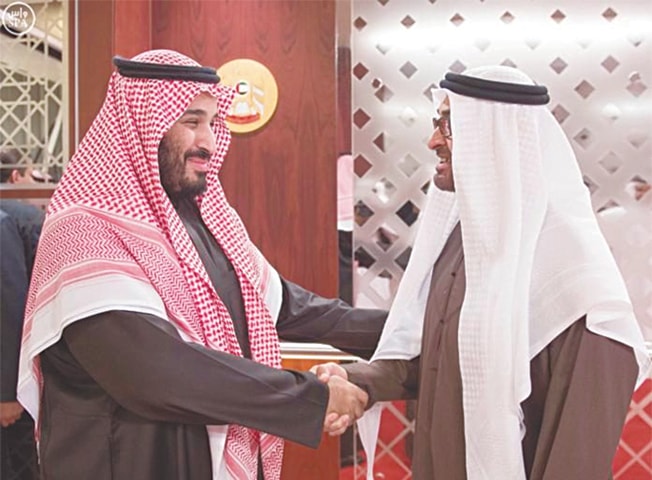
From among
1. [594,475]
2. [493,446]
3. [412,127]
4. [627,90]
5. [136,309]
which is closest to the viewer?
[594,475]

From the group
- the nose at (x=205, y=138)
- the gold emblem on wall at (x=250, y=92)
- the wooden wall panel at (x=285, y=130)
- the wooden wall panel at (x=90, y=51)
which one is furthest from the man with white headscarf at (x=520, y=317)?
the wooden wall panel at (x=90, y=51)

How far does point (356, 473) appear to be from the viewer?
3.00 meters

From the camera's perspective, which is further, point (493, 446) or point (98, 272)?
point (98, 272)

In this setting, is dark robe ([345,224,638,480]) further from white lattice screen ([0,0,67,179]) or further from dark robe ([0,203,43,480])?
white lattice screen ([0,0,67,179])

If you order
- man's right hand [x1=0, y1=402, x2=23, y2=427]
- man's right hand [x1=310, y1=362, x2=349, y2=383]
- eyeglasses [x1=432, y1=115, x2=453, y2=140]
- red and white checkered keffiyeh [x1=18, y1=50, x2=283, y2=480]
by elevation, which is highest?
eyeglasses [x1=432, y1=115, x2=453, y2=140]

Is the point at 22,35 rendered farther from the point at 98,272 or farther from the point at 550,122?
the point at 550,122

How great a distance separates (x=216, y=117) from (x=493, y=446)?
1.17 m

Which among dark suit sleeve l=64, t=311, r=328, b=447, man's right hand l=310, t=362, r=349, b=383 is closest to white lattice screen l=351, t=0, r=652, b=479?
man's right hand l=310, t=362, r=349, b=383

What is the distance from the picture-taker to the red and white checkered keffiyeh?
5.98 feet

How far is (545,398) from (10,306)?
1.97 meters

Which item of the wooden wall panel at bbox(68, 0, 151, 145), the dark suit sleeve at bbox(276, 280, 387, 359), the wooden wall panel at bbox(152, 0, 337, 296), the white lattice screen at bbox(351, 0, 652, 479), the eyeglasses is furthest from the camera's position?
the wooden wall panel at bbox(152, 0, 337, 296)

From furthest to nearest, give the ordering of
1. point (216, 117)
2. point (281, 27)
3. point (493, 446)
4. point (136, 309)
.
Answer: point (281, 27) → point (216, 117) → point (136, 309) → point (493, 446)

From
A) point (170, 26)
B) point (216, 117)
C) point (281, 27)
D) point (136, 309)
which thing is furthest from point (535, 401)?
point (170, 26)

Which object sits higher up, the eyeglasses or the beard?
the eyeglasses
